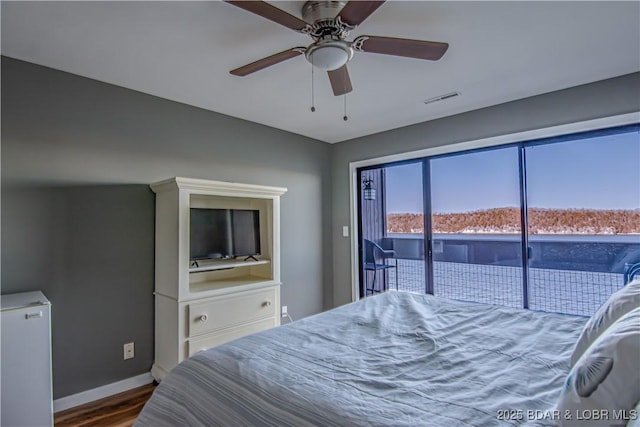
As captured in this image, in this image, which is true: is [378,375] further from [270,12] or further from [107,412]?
[107,412]

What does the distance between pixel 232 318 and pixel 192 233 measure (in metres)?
0.78

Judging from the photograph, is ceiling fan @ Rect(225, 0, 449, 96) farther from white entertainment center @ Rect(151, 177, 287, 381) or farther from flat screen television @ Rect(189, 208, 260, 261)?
flat screen television @ Rect(189, 208, 260, 261)

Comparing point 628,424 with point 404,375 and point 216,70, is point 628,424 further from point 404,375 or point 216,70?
point 216,70

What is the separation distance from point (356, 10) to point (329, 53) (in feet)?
0.92

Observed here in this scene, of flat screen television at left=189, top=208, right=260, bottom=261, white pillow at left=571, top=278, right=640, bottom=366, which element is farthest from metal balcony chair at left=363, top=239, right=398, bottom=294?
white pillow at left=571, top=278, right=640, bottom=366

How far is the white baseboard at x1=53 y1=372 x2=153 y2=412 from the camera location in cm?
232

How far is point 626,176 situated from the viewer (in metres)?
2.66

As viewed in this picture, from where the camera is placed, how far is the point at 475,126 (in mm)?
3289

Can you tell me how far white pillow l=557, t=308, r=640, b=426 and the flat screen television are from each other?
254cm

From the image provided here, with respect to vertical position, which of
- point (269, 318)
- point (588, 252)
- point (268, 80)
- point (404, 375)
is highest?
point (268, 80)

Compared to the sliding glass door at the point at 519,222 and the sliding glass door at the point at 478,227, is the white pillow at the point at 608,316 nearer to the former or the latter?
the sliding glass door at the point at 519,222

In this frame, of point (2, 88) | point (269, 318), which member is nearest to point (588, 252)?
point (269, 318)

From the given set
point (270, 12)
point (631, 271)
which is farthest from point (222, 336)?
point (631, 271)

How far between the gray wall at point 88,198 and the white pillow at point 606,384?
2832 mm
